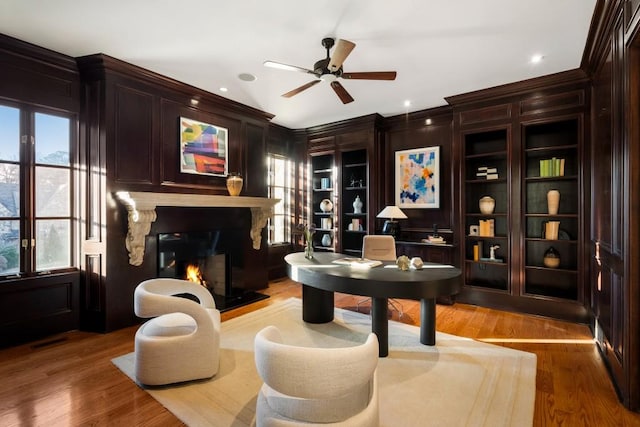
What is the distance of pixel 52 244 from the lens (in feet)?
10.5

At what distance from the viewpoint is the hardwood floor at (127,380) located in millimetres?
1903

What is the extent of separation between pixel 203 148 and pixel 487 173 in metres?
3.87

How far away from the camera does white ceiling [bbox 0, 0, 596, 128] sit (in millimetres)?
2375

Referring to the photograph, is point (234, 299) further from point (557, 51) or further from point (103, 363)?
point (557, 51)

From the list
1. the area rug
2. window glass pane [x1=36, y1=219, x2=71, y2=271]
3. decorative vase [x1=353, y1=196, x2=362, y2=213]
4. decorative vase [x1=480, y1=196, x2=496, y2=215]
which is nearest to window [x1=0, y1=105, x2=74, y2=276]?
window glass pane [x1=36, y1=219, x2=71, y2=271]

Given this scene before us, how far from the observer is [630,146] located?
1.98 metres

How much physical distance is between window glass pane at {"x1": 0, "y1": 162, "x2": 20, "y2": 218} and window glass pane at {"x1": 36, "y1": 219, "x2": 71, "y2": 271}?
0.72 feet

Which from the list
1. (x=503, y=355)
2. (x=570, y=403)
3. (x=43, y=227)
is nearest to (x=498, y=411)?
(x=570, y=403)

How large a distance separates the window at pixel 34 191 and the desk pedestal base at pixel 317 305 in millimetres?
Result: 2583

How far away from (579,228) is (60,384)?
512 cm

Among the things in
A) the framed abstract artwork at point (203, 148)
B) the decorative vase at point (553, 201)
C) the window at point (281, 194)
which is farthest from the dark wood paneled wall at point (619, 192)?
the window at point (281, 194)

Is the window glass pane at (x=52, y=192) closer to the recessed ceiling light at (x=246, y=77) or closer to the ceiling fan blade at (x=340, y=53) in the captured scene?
the recessed ceiling light at (x=246, y=77)

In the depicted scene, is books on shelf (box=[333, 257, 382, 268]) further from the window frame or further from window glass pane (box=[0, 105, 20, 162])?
window glass pane (box=[0, 105, 20, 162])

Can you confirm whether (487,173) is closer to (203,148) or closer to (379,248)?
(379,248)
